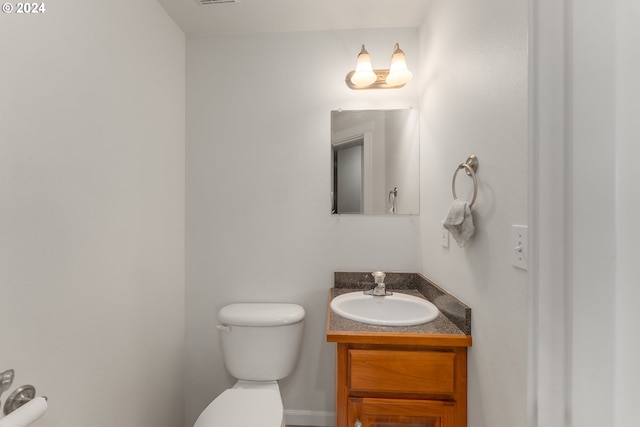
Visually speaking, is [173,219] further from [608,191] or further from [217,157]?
[608,191]

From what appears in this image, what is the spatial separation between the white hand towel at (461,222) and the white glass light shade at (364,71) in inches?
35.4

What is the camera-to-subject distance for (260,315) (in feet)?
5.19

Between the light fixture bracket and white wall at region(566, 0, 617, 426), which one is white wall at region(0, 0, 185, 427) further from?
white wall at region(566, 0, 617, 426)

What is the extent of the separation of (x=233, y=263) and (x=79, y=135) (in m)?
1.01

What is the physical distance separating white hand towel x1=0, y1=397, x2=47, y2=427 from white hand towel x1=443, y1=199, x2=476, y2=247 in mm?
1373

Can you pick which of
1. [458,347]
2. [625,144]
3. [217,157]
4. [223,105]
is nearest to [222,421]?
[458,347]

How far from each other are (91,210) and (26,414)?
0.65 m

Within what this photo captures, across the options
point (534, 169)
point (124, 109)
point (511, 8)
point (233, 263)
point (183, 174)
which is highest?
point (511, 8)

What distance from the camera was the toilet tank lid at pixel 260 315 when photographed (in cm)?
156

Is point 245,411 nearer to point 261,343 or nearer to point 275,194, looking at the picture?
point 261,343

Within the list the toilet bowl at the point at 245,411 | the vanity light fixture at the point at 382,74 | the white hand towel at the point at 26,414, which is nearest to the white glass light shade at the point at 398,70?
the vanity light fixture at the point at 382,74

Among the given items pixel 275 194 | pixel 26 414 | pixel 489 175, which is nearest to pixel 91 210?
pixel 26 414

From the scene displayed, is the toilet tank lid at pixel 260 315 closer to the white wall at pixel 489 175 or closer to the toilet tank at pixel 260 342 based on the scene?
the toilet tank at pixel 260 342

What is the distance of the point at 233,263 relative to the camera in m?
1.80
